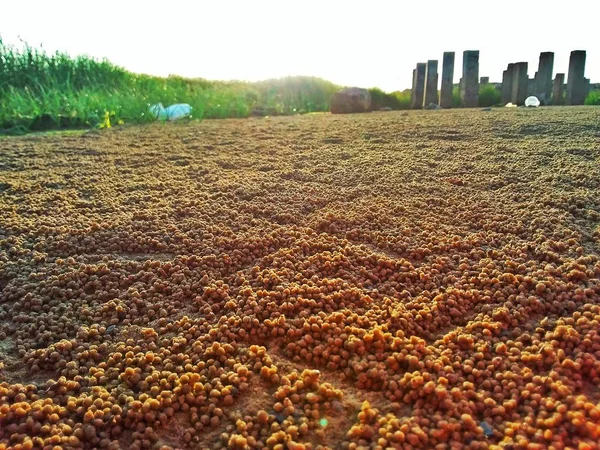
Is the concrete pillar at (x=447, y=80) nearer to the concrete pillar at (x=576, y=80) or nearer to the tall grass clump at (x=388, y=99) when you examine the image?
the concrete pillar at (x=576, y=80)

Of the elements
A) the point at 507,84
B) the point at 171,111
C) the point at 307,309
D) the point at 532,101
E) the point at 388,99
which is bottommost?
the point at 307,309

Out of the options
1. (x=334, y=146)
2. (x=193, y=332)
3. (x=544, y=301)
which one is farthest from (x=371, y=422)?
(x=334, y=146)

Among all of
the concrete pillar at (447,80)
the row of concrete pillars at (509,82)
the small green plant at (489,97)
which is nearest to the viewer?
the row of concrete pillars at (509,82)

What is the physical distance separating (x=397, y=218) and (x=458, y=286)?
0.73 m

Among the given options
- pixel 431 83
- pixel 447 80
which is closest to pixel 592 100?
pixel 447 80

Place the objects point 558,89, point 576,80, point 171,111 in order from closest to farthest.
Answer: point 171,111, point 576,80, point 558,89

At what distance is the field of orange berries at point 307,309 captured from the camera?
4.29ft

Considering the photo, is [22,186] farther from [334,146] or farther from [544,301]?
[544,301]

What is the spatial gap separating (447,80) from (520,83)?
4.28 feet

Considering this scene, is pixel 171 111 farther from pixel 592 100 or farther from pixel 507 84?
pixel 592 100

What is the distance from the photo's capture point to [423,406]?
4.33 feet

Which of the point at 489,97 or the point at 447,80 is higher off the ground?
the point at 447,80

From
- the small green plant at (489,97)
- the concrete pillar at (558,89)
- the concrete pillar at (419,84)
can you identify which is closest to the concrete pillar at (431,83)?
the concrete pillar at (419,84)

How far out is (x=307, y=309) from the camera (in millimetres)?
1757
